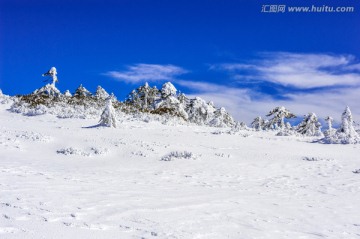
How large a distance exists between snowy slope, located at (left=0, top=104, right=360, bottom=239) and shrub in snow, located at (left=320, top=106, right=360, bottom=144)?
1908mm

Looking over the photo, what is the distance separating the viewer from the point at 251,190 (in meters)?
11.3

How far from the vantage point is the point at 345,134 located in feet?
84.8

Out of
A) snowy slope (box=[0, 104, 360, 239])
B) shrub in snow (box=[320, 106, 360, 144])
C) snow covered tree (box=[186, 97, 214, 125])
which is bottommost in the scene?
snowy slope (box=[0, 104, 360, 239])

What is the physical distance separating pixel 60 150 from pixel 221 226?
38.5 feet

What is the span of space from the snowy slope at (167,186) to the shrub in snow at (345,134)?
191 centimetres

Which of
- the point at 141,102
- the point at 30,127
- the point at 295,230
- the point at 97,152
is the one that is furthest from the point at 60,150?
the point at 141,102

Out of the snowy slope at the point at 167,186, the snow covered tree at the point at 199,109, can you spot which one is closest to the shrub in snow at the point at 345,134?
the snowy slope at the point at 167,186

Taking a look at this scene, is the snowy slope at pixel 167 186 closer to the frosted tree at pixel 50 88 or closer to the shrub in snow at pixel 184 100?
the frosted tree at pixel 50 88

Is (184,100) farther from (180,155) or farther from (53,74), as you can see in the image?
(180,155)

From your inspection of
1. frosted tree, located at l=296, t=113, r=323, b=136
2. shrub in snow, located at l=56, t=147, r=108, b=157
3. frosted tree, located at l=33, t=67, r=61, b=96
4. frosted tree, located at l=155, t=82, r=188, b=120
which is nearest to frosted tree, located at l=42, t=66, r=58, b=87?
frosted tree, located at l=33, t=67, r=61, b=96

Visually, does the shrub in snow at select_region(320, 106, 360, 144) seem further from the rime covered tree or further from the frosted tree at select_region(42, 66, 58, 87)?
the rime covered tree

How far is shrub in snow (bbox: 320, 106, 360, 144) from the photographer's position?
81.5 ft

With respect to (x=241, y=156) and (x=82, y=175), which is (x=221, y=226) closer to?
(x=82, y=175)

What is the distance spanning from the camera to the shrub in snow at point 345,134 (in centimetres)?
2483
